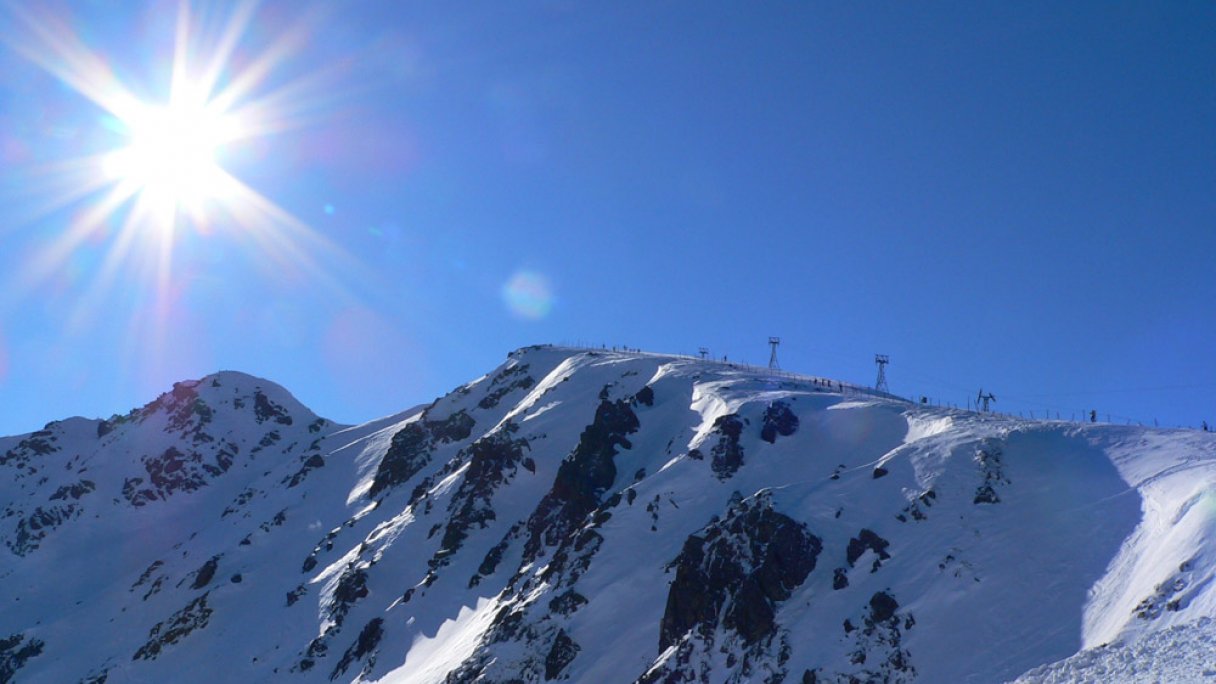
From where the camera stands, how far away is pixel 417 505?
82.6 metres

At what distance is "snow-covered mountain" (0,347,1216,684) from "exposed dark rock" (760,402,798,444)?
0.24 metres

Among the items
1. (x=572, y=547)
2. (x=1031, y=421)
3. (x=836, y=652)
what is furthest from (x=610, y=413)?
(x=836, y=652)

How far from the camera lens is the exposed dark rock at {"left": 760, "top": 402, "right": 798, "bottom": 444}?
65.8 m

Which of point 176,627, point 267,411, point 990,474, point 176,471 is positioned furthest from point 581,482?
point 267,411

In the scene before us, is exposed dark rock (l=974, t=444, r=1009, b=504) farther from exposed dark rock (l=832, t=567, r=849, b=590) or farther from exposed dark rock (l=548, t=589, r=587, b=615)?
exposed dark rock (l=548, t=589, r=587, b=615)

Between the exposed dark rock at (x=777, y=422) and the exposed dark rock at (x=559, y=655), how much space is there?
72.8 feet

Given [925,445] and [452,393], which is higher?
[452,393]

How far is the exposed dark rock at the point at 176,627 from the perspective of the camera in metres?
79.6

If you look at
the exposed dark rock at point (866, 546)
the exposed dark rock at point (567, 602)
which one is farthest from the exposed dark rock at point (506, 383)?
the exposed dark rock at point (866, 546)

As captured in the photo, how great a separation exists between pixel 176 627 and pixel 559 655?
48616mm

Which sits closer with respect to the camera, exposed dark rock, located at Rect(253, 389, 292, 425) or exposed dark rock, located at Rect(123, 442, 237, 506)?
exposed dark rock, located at Rect(123, 442, 237, 506)

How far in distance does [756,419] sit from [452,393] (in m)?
57.3

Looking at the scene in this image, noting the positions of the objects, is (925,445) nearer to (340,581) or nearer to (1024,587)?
(1024,587)

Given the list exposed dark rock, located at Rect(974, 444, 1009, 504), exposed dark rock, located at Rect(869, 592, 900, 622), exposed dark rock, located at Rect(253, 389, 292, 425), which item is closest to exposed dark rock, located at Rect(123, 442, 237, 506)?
exposed dark rock, located at Rect(253, 389, 292, 425)
